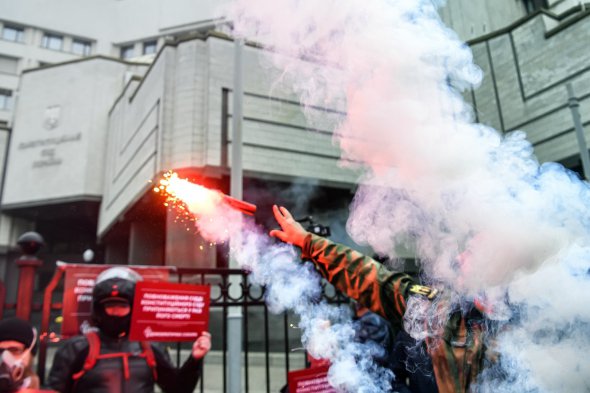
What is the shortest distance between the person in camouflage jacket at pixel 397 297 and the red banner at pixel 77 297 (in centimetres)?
232

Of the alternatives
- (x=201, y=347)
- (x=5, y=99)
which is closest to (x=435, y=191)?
(x=201, y=347)

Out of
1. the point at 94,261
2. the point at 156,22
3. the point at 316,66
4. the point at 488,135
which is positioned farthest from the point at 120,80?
the point at 488,135

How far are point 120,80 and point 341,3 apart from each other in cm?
2151

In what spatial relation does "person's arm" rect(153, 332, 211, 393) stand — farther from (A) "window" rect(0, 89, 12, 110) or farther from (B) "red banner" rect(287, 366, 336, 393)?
(A) "window" rect(0, 89, 12, 110)

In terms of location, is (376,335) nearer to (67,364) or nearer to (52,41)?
(67,364)

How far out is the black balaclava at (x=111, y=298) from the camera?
3.24 metres

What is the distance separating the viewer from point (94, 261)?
25.9 meters

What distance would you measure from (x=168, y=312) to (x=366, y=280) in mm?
2162

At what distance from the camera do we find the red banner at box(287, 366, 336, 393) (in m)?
3.74

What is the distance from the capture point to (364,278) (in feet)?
7.09

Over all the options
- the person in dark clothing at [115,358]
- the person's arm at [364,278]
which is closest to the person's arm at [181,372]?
the person in dark clothing at [115,358]

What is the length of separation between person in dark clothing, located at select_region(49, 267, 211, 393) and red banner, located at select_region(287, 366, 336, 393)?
0.86 m

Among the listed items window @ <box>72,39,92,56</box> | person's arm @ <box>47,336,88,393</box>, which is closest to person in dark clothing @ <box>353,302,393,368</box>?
person's arm @ <box>47,336,88,393</box>

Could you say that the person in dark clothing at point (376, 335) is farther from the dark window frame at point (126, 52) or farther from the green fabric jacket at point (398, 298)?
the dark window frame at point (126, 52)
